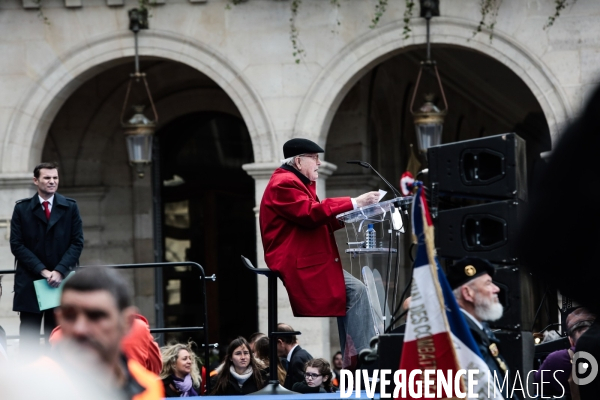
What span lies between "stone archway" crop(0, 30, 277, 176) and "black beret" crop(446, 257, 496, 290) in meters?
6.84

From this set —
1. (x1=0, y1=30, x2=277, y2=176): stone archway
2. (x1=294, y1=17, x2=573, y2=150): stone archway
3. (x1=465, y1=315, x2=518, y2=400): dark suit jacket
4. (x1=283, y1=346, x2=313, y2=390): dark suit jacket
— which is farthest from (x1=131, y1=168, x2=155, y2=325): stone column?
(x1=465, y1=315, x2=518, y2=400): dark suit jacket

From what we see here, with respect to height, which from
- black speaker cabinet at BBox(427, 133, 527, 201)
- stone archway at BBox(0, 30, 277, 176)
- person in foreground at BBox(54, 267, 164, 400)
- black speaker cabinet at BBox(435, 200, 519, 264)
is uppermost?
stone archway at BBox(0, 30, 277, 176)

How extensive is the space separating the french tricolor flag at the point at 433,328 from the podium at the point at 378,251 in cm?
172

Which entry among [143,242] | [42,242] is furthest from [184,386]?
[143,242]

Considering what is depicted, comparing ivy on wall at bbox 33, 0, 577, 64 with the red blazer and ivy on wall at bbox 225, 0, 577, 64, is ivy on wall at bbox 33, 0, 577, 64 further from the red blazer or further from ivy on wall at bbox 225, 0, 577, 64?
the red blazer

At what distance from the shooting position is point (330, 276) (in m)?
6.91

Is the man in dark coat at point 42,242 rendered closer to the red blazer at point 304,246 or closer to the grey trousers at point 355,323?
the red blazer at point 304,246

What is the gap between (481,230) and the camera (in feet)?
18.7

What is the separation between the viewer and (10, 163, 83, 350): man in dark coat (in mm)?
8539

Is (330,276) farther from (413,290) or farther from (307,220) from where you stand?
(413,290)

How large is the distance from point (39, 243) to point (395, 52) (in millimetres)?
5060

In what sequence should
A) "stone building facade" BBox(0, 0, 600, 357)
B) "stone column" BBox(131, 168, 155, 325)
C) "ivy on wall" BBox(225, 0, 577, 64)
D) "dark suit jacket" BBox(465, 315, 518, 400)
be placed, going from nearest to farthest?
1. "dark suit jacket" BBox(465, 315, 518, 400)
2. "ivy on wall" BBox(225, 0, 577, 64)
3. "stone building facade" BBox(0, 0, 600, 357)
4. "stone column" BBox(131, 168, 155, 325)

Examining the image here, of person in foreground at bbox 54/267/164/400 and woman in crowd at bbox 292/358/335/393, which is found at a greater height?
person in foreground at bbox 54/267/164/400

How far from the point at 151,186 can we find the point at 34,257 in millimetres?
6521
